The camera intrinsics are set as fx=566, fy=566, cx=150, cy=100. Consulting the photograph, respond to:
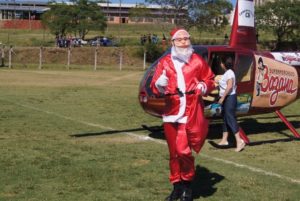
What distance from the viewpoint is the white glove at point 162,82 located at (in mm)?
6609

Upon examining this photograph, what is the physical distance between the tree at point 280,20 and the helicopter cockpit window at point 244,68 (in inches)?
1947

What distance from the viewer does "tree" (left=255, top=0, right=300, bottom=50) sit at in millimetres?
59688

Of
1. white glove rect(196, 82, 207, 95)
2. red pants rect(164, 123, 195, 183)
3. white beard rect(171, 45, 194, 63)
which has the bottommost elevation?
red pants rect(164, 123, 195, 183)

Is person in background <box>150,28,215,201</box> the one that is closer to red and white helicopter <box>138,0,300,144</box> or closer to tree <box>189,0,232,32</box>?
red and white helicopter <box>138,0,300,144</box>

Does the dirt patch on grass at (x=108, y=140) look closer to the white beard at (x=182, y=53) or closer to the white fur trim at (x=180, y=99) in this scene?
the white fur trim at (x=180, y=99)

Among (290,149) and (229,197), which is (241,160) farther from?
(229,197)

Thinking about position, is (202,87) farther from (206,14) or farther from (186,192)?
(206,14)

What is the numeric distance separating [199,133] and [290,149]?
15.3 feet

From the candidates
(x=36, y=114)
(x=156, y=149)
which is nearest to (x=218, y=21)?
(x=36, y=114)

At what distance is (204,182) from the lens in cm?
785

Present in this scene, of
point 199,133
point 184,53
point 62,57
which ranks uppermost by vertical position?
point 184,53

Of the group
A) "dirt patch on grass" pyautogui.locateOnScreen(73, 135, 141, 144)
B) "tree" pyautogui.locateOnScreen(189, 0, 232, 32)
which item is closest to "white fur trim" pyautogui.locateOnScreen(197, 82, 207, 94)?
"dirt patch on grass" pyautogui.locateOnScreen(73, 135, 141, 144)

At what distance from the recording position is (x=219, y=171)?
854cm

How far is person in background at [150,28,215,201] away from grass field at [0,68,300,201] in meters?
0.59
